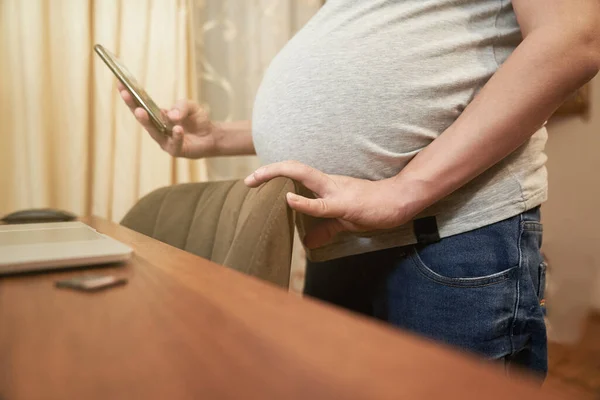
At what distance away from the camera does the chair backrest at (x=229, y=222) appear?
0.50m

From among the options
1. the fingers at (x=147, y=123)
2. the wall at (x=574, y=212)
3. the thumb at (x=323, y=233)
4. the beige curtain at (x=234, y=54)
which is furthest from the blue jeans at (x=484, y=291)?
the wall at (x=574, y=212)

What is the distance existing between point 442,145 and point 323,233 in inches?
7.5

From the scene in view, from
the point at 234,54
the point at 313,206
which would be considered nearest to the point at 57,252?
the point at 313,206

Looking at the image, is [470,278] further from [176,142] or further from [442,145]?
[176,142]

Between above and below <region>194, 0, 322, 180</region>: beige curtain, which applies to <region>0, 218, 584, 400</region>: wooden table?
below

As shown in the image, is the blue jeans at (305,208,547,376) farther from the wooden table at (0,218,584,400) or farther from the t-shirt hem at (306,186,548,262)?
the wooden table at (0,218,584,400)

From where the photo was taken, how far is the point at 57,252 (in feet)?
1.39

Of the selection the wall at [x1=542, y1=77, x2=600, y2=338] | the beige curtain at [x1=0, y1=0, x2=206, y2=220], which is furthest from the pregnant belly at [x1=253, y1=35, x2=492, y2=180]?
the wall at [x1=542, y1=77, x2=600, y2=338]

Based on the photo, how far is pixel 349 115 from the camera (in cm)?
61

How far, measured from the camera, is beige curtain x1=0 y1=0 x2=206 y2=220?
1.21 meters

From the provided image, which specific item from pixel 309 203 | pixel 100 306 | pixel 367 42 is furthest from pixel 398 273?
pixel 100 306

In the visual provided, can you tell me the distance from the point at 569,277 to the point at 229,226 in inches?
68.9

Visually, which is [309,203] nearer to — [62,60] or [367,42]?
[367,42]

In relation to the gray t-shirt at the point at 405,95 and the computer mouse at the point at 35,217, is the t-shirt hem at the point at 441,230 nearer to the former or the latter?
the gray t-shirt at the point at 405,95
